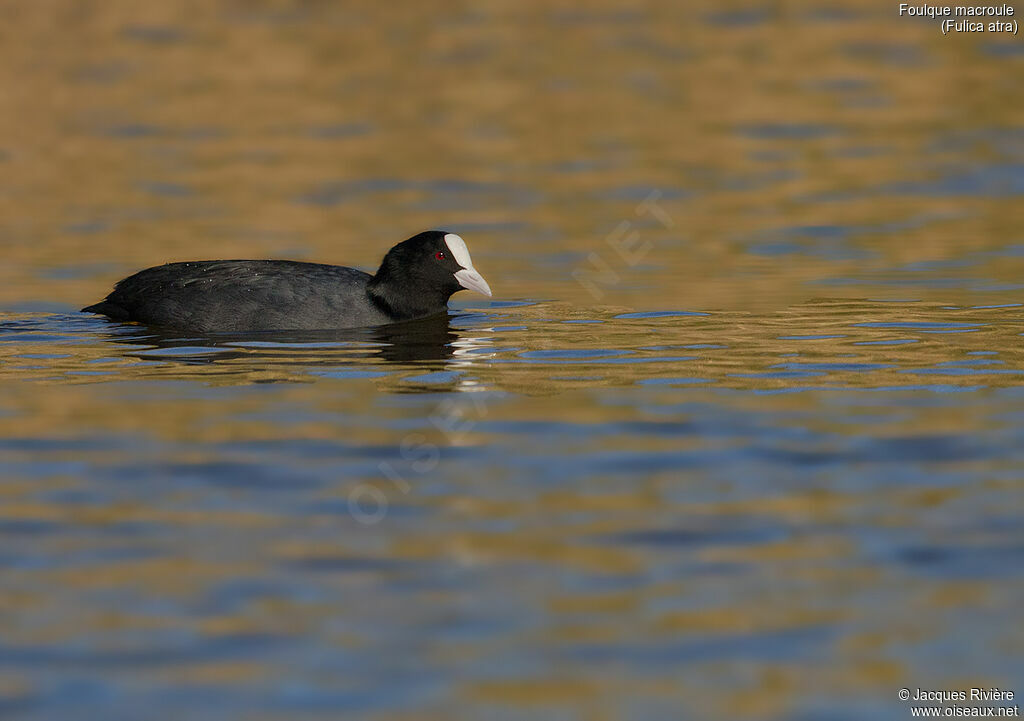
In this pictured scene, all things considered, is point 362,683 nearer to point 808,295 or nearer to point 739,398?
point 739,398

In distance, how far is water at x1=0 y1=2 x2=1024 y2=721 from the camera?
5.31 metres

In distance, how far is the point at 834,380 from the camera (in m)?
9.42

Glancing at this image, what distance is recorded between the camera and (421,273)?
12500 millimetres

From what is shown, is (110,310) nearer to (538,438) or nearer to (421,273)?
(421,273)

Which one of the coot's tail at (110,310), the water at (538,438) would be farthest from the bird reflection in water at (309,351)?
the coot's tail at (110,310)

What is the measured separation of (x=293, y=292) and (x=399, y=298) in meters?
0.91

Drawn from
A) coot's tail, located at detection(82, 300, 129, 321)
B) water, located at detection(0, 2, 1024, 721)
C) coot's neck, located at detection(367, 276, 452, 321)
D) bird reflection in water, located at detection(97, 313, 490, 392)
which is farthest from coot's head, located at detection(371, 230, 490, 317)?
coot's tail, located at detection(82, 300, 129, 321)

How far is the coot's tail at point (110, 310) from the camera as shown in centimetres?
1216

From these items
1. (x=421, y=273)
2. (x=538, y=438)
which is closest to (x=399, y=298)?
(x=421, y=273)

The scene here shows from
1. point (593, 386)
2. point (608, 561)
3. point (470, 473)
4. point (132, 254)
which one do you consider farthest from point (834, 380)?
point (132, 254)

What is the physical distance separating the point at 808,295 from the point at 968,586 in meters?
6.99

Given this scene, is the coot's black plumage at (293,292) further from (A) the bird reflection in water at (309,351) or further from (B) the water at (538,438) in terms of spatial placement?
(B) the water at (538,438)

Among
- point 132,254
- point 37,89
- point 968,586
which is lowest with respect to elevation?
point 968,586

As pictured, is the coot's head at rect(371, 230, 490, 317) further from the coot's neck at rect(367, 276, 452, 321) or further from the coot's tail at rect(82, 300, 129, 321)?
the coot's tail at rect(82, 300, 129, 321)
